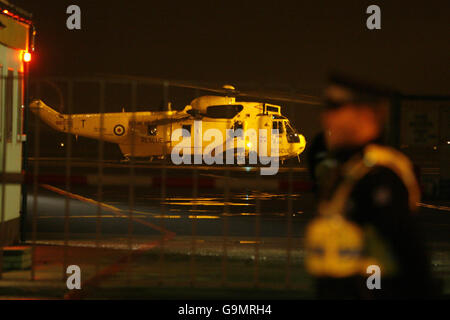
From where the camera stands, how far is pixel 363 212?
3.22 meters

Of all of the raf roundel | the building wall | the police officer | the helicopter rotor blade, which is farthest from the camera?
the raf roundel

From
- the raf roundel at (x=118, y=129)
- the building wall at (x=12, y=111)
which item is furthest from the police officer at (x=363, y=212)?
the raf roundel at (x=118, y=129)

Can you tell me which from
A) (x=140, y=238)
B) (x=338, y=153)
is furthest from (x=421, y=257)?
(x=140, y=238)

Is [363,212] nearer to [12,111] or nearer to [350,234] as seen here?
[350,234]

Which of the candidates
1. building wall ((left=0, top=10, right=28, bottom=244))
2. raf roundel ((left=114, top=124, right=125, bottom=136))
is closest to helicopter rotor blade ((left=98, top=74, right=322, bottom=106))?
building wall ((left=0, top=10, right=28, bottom=244))

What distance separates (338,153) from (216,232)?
8924mm

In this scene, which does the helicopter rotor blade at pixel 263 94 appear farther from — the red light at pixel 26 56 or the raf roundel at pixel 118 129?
the raf roundel at pixel 118 129

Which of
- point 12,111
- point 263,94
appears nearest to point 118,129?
point 12,111

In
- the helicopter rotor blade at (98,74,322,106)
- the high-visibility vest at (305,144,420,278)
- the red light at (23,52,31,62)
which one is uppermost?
the red light at (23,52,31,62)

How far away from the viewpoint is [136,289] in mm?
7293

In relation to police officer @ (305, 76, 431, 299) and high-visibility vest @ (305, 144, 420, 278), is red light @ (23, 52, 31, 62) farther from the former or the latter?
high-visibility vest @ (305, 144, 420, 278)

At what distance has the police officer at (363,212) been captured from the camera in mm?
3217

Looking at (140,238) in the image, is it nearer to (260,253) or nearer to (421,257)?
(260,253)

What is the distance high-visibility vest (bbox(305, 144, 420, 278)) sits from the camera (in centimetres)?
326
